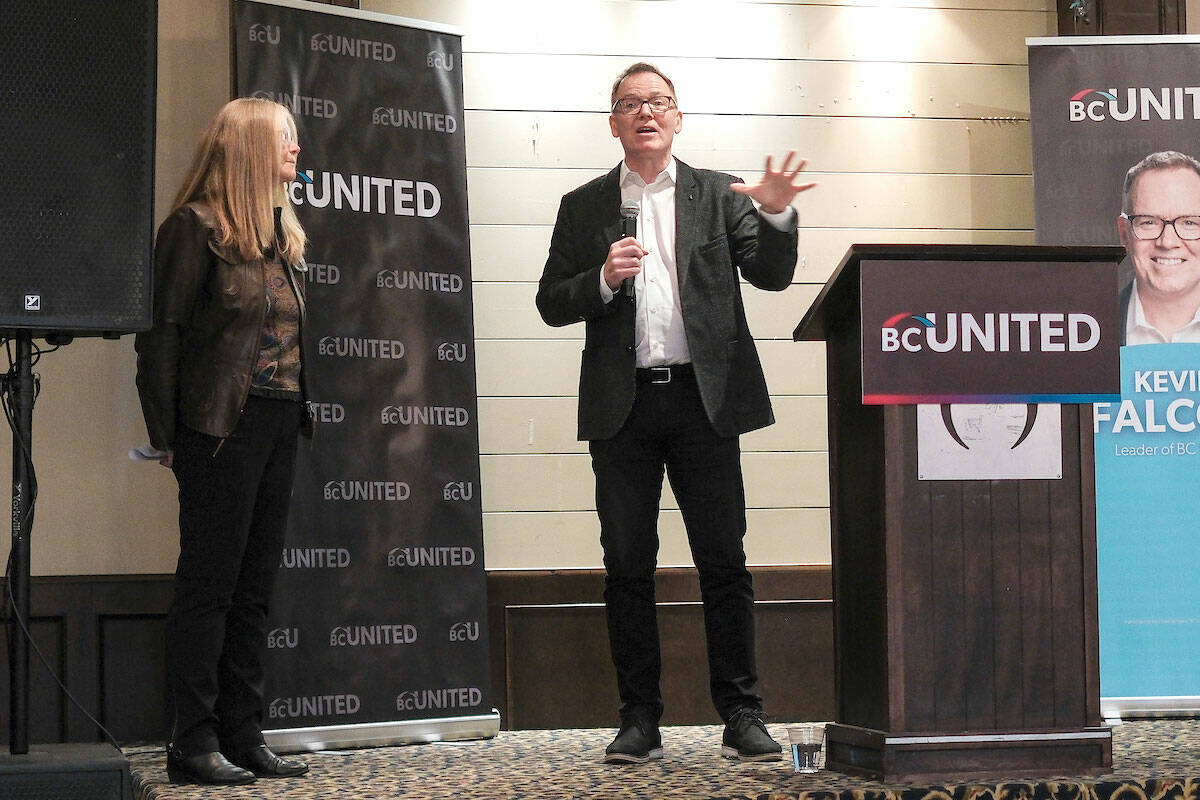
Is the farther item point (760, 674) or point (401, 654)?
point (760, 674)

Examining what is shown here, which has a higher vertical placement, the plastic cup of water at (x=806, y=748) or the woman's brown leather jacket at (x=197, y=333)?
the woman's brown leather jacket at (x=197, y=333)

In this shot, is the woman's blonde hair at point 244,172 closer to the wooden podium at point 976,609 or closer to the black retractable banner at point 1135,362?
the wooden podium at point 976,609

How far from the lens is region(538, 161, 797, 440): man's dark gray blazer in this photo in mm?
3098

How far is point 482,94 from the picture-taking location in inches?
165

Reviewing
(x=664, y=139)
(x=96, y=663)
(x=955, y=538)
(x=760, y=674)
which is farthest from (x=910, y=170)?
(x=96, y=663)

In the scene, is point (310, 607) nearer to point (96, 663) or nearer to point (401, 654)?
point (401, 654)

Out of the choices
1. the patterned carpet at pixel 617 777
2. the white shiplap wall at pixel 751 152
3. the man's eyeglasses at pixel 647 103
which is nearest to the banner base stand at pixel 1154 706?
the patterned carpet at pixel 617 777

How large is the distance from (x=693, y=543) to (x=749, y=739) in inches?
18.9

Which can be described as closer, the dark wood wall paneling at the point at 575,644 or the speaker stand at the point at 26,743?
the speaker stand at the point at 26,743

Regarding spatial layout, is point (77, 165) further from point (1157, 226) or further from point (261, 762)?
point (1157, 226)

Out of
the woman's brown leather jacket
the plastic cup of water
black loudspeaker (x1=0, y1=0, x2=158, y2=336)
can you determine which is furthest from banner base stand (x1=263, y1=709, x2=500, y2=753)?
black loudspeaker (x1=0, y1=0, x2=158, y2=336)

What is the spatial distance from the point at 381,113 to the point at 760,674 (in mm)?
2097

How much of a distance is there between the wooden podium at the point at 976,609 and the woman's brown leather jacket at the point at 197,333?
1328 mm

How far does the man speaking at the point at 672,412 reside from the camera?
10.1 ft
